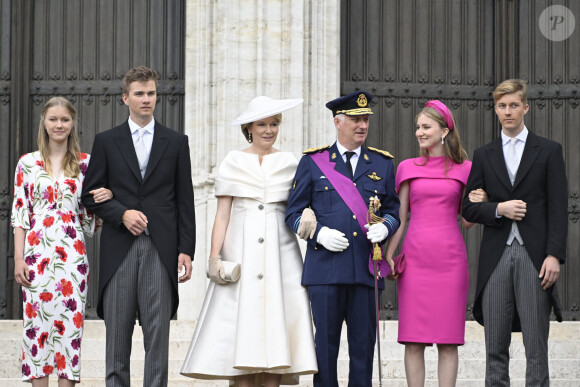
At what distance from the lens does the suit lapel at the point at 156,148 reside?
6441mm

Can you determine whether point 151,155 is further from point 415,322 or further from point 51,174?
point 415,322

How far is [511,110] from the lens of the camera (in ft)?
21.6

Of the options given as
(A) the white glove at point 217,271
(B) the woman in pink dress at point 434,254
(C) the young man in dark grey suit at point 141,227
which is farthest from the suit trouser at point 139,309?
(B) the woman in pink dress at point 434,254

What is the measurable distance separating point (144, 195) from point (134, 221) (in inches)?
8.1

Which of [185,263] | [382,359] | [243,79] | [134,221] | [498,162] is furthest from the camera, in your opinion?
[243,79]

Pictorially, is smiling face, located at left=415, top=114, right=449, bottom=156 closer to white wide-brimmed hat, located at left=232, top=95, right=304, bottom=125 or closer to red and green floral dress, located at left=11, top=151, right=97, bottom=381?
white wide-brimmed hat, located at left=232, top=95, right=304, bottom=125

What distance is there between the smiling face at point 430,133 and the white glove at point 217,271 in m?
1.42

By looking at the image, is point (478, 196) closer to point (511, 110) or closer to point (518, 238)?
point (518, 238)

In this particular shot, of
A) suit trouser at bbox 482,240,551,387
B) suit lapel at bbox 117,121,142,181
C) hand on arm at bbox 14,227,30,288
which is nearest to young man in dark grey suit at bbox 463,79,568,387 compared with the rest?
suit trouser at bbox 482,240,551,387

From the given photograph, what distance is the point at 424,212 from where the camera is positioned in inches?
267

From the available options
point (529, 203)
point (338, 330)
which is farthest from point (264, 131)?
point (529, 203)

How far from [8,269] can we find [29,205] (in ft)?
14.1

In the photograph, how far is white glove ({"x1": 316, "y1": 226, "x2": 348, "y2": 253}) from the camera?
6359mm

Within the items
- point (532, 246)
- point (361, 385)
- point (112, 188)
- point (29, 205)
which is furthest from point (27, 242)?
point (532, 246)
